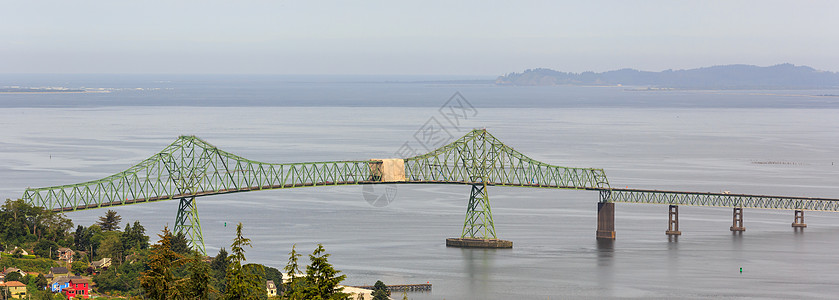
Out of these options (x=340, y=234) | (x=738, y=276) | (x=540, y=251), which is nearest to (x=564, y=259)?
(x=540, y=251)

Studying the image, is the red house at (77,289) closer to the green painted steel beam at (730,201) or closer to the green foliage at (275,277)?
the green foliage at (275,277)

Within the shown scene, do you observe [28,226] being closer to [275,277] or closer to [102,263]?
[102,263]

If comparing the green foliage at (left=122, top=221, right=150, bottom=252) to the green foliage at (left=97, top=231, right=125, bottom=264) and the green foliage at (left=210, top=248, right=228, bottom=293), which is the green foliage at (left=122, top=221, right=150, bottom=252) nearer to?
the green foliage at (left=97, top=231, right=125, bottom=264)

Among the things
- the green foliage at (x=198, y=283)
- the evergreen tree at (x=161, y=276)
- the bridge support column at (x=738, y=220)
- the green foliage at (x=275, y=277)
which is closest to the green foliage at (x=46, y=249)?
the green foliage at (x=275, y=277)

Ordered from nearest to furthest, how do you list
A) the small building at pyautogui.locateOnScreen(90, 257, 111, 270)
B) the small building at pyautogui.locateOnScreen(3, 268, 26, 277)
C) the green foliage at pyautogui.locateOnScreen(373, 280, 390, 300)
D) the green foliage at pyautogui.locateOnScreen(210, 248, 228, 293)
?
the small building at pyautogui.locateOnScreen(3, 268, 26, 277) → the green foliage at pyautogui.locateOnScreen(373, 280, 390, 300) → the green foliage at pyautogui.locateOnScreen(210, 248, 228, 293) → the small building at pyautogui.locateOnScreen(90, 257, 111, 270)

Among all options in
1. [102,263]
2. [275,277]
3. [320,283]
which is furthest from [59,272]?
[320,283]

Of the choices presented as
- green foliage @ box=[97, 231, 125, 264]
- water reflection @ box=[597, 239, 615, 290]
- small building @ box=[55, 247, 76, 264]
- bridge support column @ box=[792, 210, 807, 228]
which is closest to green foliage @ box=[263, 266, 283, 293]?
green foliage @ box=[97, 231, 125, 264]
